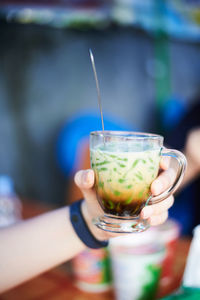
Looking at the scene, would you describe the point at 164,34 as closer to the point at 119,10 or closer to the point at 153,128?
the point at 119,10

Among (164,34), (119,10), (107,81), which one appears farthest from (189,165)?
(164,34)

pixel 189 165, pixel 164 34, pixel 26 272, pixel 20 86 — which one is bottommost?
pixel 26 272

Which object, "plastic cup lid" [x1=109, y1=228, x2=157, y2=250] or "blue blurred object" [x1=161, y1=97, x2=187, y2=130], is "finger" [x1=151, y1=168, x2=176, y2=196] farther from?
"blue blurred object" [x1=161, y1=97, x2=187, y2=130]

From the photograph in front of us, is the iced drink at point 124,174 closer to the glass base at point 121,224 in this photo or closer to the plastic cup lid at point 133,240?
the glass base at point 121,224

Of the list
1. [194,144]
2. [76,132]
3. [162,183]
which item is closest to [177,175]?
[162,183]

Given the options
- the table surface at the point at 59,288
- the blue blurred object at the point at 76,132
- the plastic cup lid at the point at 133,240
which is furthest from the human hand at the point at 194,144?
the blue blurred object at the point at 76,132

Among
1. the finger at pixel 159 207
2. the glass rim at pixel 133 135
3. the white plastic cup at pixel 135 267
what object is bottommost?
the white plastic cup at pixel 135 267
